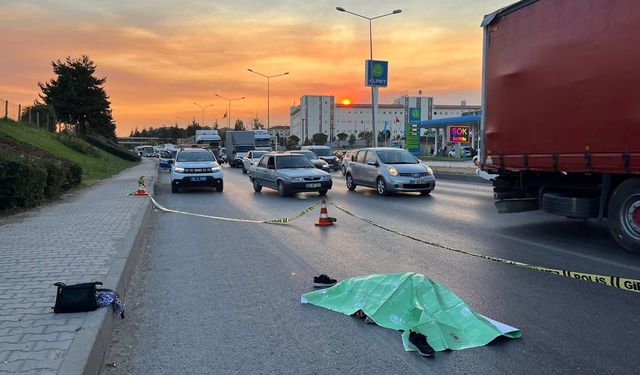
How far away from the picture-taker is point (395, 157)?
17500 millimetres

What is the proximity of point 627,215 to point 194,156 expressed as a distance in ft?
52.1

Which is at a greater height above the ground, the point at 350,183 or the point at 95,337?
the point at 350,183

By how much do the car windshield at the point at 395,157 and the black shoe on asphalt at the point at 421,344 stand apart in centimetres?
1326

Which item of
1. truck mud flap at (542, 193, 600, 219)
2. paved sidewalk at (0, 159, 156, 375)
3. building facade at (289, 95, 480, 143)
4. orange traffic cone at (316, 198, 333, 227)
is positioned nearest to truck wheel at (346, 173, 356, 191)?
orange traffic cone at (316, 198, 333, 227)

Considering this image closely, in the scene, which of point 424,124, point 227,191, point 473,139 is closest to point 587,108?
point 227,191

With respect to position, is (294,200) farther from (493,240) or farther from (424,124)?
(424,124)

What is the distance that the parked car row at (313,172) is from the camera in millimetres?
16609

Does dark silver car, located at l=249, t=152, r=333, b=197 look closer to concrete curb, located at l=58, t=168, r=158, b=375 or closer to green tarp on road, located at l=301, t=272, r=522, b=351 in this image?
concrete curb, located at l=58, t=168, r=158, b=375

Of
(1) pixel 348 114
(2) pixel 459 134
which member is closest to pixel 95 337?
(2) pixel 459 134

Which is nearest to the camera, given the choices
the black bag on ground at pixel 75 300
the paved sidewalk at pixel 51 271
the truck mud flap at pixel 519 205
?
the paved sidewalk at pixel 51 271

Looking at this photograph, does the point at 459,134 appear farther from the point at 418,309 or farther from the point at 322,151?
the point at 418,309

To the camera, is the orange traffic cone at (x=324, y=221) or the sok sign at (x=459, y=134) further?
the sok sign at (x=459, y=134)

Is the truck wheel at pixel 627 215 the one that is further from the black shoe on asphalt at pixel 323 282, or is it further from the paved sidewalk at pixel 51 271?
the paved sidewalk at pixel 51 271

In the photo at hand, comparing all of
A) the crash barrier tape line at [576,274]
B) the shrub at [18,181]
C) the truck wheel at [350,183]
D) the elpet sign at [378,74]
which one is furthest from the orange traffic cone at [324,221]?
the elpet sign at [378,74]
